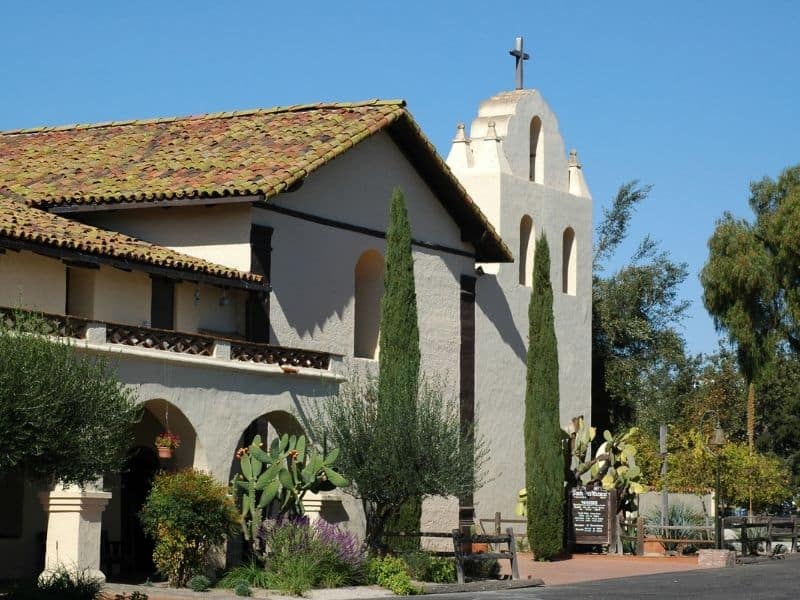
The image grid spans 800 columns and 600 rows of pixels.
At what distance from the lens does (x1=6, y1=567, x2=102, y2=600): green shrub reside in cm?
2036

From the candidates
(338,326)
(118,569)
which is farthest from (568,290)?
(118,569)

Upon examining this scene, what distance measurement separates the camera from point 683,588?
89.4 ft

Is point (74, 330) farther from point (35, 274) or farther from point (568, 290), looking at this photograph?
point (568, 290)

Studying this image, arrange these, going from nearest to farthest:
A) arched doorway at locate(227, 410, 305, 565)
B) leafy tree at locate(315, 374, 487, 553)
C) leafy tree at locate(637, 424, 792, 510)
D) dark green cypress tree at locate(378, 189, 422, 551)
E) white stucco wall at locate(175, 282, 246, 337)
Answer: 1. leafy tree at locate(315, 374, 487, 553)
2. arched doorway at locate(227, 410, 305, 565)
3. white stucco wall at locate(175, 282, 246, 337)
4. dark green cypress tree at locate(378, 189, 422, 551)
5. leafy tree at locate(637, 424, 792, 510)

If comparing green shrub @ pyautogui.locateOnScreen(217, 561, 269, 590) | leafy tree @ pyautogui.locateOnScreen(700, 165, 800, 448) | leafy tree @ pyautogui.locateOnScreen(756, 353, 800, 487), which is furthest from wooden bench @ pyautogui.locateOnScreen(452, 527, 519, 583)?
leafy tree @ pyautogui.locateOnScreen(756, 353, 800, 487)

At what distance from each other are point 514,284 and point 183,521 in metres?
17.0

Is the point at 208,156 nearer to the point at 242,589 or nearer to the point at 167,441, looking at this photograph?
the point at 167,441

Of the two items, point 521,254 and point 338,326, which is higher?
point 521,254

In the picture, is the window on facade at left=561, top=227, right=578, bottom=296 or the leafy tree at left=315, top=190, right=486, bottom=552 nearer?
the leafy tree at left=315, top=190, right=486, bottom=552

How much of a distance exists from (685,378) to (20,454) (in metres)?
51.2

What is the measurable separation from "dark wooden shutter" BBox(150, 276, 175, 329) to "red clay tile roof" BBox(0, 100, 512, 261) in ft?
5.99

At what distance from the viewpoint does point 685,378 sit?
6756 cm

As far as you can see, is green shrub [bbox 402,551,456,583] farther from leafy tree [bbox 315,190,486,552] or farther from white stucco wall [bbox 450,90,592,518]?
white stucco wall [bbox 450,90,592,518]

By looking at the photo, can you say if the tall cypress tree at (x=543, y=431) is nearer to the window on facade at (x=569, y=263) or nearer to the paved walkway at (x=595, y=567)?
the paved walkway at (x=595, y=567)
